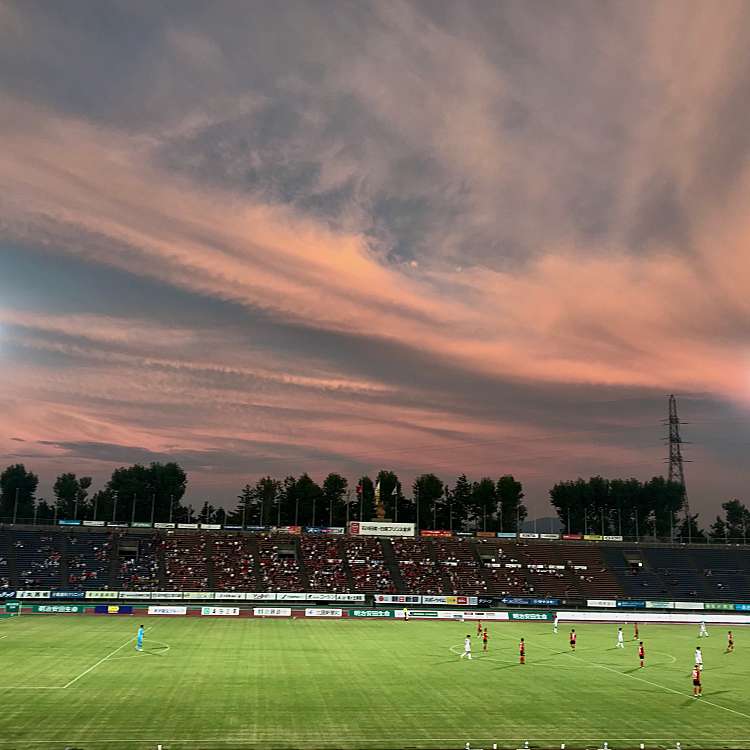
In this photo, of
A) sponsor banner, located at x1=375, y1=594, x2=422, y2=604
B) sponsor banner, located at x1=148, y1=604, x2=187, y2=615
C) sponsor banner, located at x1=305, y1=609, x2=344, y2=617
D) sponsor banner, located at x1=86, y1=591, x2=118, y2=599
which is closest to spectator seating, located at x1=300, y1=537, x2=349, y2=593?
sponsor banner, located at x1=375, y1=594, x2=422, y2=604

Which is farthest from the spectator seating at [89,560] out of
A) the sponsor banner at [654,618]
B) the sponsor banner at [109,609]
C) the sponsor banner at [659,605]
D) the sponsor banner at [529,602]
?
the sponsor banner at [659,605]

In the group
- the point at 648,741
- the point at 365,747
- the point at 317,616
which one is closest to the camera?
the point at 365,747

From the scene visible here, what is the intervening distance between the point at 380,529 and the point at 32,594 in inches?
2411

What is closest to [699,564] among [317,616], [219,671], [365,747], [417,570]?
[417,570]

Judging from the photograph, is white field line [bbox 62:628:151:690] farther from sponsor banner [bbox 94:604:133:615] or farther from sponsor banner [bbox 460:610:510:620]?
sponsor banner [bbox 460:610:510:620]

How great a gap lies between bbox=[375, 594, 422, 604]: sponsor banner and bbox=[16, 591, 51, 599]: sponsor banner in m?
47.4

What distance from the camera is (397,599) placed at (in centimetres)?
10462

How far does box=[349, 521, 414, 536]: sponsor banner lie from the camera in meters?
133

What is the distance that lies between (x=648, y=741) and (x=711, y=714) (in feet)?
27.1

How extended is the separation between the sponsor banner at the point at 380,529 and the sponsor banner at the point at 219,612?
4547cm

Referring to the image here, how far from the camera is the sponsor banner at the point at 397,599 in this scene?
104 meters

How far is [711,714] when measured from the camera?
40.1 metres

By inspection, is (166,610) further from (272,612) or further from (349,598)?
(349,598)

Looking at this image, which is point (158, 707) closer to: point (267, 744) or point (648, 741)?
point (267, 744)
